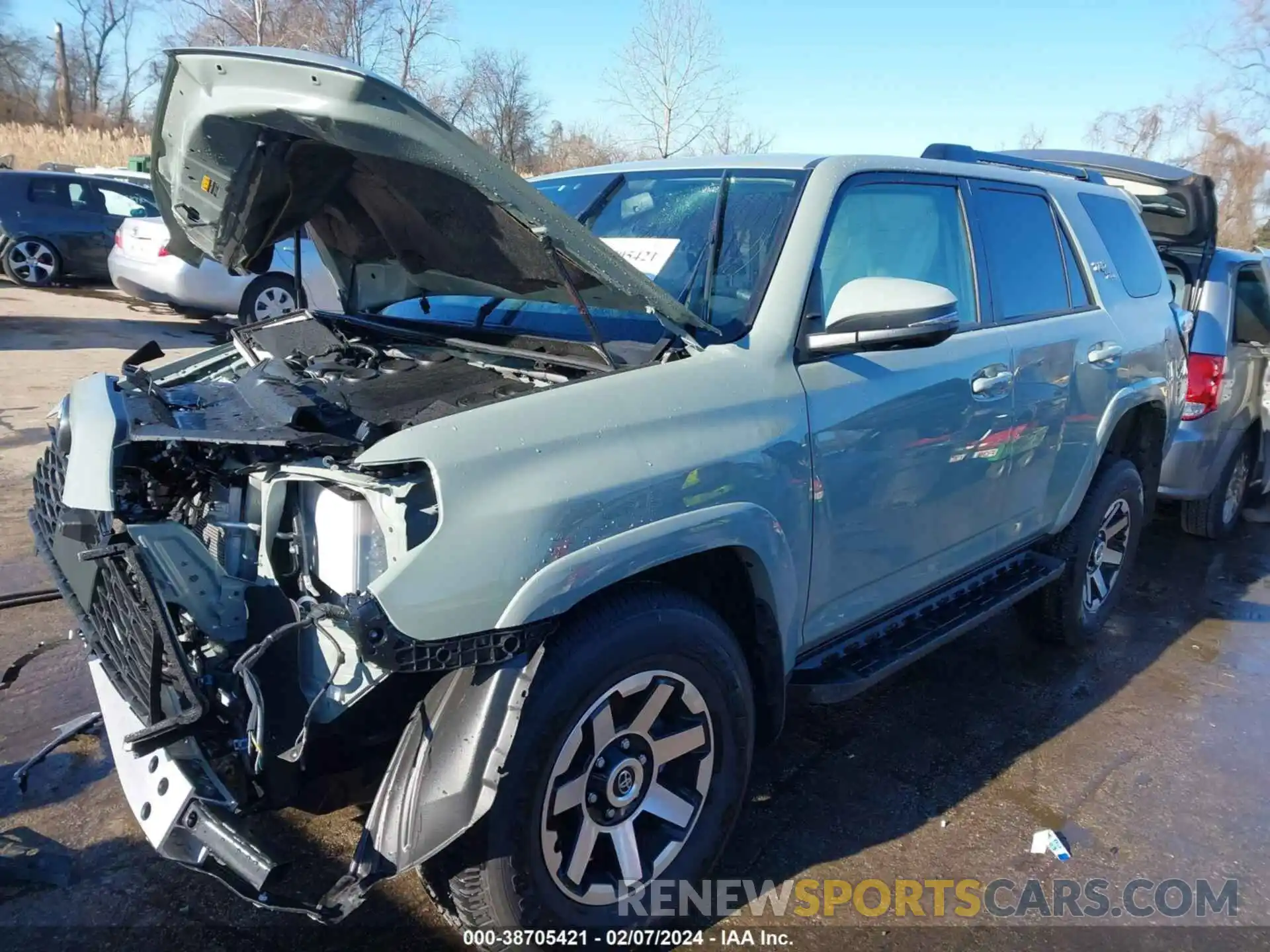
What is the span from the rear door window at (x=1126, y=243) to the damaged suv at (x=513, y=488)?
47.2 inches

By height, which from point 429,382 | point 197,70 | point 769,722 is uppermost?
point 197,70

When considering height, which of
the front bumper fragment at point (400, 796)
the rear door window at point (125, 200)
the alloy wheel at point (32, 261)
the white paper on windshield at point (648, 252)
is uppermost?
the rear door window at point (125, 200)

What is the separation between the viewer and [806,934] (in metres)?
2.62

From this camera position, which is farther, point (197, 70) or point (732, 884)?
point (732, 884)

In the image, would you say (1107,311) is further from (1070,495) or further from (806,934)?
(806,934)

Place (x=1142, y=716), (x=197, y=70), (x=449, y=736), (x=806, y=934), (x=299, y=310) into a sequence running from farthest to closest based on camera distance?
(x=1142, y=716)
(x=299, y=310)
(x=806, y=934)
(x=197, y=70)
(x=449, y=736)

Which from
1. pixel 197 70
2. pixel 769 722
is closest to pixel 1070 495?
pixel 769 722

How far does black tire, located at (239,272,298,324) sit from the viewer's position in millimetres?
10180

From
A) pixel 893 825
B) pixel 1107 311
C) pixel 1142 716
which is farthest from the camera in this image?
pixel 1107 311

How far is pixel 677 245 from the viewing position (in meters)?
2.94

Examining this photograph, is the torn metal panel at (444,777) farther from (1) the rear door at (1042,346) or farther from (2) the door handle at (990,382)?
(1) the rear door at (1042,346)

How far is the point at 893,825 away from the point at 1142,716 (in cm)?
158

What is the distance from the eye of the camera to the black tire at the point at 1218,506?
6207 mm

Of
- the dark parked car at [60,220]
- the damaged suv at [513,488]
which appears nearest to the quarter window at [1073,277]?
the damaged suv at [513,488]
